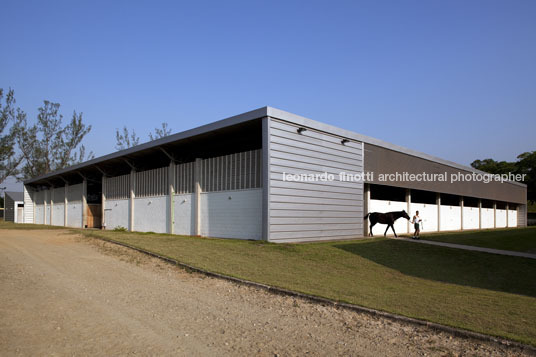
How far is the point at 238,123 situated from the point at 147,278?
29.6 ft

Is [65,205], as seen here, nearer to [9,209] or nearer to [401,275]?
[9,209]

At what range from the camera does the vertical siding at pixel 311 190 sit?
1579cm

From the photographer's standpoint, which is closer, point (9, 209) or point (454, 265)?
point (454, 265)

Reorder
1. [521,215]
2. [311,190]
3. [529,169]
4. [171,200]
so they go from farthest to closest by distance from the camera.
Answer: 1. [529,169]
2. [521,215]
3. [171,200]
4. [311,190]

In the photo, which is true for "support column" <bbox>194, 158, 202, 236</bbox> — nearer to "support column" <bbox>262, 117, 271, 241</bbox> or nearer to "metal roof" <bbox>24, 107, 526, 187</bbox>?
"metal roof" <bbox>24, 107, 526, 187</bbox>

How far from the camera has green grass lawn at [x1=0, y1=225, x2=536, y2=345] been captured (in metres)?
6.24

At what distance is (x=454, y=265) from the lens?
41.5 ft

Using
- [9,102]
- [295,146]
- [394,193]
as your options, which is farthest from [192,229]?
[9,102]

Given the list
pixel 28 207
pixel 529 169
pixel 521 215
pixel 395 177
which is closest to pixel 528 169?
pixel 529 169

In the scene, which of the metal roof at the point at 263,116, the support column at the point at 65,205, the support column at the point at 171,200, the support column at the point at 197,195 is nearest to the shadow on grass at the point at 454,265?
the metal roof at the point at 263,116

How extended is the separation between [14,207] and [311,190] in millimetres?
47496

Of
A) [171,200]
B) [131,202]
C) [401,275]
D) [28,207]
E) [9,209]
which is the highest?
[171,200]

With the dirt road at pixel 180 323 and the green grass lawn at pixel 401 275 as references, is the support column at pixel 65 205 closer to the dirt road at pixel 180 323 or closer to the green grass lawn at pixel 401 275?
the green grass lawn at pixel 401 275

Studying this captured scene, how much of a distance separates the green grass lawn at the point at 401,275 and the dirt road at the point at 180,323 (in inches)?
30.1
